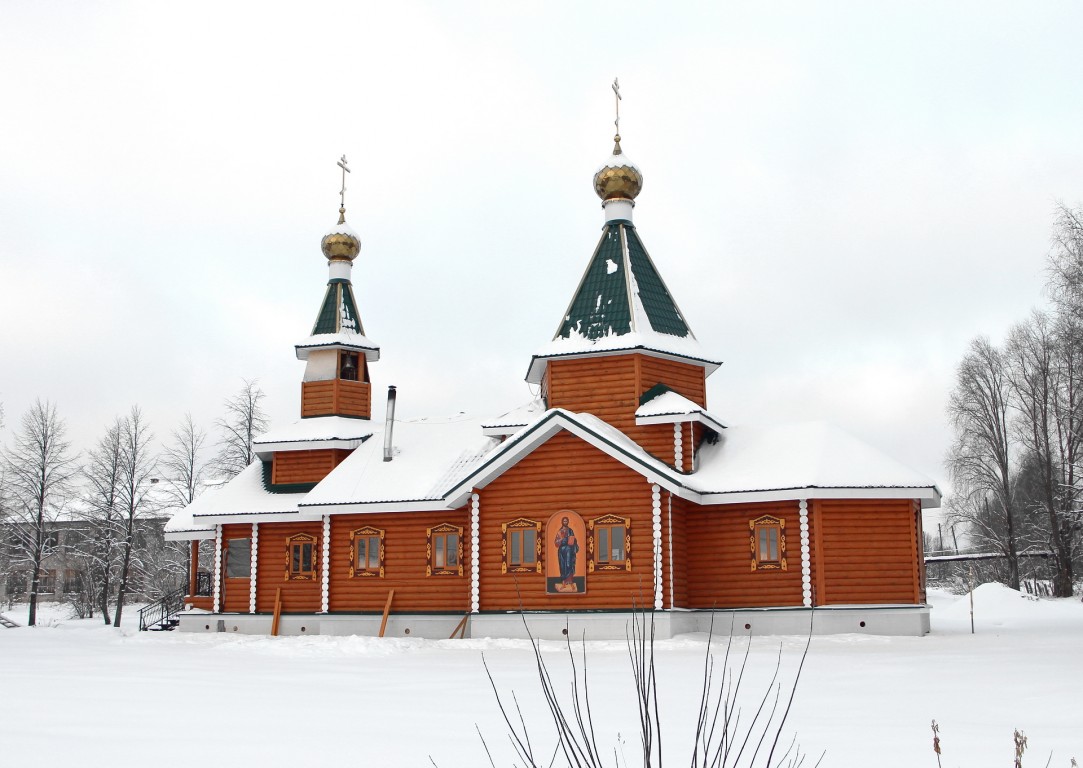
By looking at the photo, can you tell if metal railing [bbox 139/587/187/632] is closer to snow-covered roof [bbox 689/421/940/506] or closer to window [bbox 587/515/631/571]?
window [bbox 587/515/631/571]

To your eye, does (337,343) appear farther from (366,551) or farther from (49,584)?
(49,584)

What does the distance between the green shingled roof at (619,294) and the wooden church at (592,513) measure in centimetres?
5

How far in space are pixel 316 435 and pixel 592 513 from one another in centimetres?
850

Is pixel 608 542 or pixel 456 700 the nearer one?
pixel 456 700

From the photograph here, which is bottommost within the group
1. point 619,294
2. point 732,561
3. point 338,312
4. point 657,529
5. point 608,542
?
point 732,561

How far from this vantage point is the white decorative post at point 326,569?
22.6 meters

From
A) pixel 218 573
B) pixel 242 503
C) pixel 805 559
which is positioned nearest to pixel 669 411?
pixel 805 559

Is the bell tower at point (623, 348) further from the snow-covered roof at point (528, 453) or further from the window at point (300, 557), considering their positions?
the window at point (300, 557)

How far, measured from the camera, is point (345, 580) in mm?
22516

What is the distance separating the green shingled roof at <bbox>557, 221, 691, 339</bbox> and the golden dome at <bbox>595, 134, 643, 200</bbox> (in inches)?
27.1

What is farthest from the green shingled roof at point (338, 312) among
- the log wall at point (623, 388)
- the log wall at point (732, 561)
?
the log wall at point (732, 561)

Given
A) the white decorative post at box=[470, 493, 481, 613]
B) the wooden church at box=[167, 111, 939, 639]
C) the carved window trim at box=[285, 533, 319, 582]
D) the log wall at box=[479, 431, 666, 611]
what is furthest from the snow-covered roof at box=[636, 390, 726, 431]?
the carved window trim at box=[285, 533, 319, 582]

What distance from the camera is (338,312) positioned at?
89.6 ft

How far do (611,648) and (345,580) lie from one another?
7.48 meters
